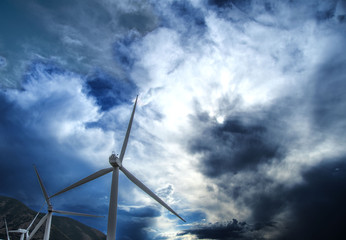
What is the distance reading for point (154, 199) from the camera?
4556 centimetres

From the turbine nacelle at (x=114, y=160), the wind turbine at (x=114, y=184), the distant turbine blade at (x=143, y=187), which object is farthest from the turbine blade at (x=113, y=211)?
the distant turbine blade at (x=143, y=187)

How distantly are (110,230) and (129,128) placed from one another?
22.9 metres

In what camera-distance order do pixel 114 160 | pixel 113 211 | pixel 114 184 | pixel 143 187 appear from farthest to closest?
pixel 143 187, pixel 114 160, pixel 114 184, pixel 113 211

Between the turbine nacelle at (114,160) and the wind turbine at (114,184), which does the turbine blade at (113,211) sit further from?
the turbine nacelle at (114,160)

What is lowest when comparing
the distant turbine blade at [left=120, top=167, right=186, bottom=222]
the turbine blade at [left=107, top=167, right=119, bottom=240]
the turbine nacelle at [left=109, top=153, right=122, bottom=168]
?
the turbine blade at [left=107, top=167, right=119, bottom=240]

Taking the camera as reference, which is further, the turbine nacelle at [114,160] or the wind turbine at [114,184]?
the turbine nacelle at [114,160]

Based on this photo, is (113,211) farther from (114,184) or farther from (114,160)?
(114,160)

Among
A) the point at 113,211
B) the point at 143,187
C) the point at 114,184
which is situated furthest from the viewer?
the point at 143,187

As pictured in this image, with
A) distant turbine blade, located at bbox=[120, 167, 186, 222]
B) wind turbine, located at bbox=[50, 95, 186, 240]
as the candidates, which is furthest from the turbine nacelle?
distant turbine blade, located at bbox=[120, 167, 186, 222]

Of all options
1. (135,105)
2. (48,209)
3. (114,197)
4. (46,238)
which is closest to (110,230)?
(114,197)

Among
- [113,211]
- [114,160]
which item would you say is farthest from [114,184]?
[113,211]

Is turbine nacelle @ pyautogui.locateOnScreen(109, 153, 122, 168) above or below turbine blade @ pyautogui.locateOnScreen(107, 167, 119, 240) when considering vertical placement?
above

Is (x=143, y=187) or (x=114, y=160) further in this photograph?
(x=143, y=187)

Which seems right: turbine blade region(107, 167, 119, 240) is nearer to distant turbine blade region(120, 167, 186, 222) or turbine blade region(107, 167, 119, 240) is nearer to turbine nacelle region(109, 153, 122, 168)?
turbine nacelle region(109, 153, 122, 168)
